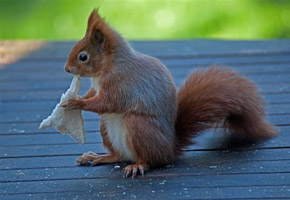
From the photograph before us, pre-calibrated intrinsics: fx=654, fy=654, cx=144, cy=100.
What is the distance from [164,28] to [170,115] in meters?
2.77

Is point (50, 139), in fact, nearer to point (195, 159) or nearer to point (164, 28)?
point (195, 159)

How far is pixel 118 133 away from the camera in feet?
7.21

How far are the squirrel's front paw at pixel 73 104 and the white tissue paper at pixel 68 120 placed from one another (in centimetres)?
2

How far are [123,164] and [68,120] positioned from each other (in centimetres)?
25

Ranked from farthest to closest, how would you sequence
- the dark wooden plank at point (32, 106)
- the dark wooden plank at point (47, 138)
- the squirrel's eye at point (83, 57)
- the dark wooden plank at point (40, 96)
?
the dark wooden plank at point (40, 96), the dark wooden plank at point (32, 106), the dark wooden plank at point (47, 138), the squirrel's eye at point (83, 57)

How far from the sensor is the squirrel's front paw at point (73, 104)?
217 centimetres

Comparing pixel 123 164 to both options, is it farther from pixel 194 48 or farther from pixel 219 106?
pixel 194 48

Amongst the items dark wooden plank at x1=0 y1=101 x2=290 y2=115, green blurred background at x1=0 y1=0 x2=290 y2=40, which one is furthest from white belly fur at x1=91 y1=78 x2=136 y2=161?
green blurred background at x1=0 y1=0 x2=290 y2=40

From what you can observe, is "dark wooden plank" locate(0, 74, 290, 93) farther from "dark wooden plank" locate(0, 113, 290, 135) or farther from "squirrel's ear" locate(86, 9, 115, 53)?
"squirrel's ear" locate(86, 9, 115, 53)

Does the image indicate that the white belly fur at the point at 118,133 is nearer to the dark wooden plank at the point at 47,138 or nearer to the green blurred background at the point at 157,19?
the dark wooden plank at the point at 47,138

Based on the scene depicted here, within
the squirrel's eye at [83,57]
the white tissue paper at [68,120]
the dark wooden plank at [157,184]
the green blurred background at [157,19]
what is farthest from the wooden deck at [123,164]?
the green blurred background at [157,19]

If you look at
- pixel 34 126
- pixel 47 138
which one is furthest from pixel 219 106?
pixel 34 126

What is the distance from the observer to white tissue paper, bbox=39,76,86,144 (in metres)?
2.21

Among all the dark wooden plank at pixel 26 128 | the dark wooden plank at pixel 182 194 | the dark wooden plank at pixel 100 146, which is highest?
the dark wooden plank at pixel 26 128
